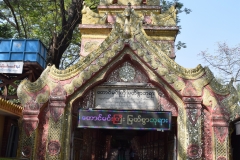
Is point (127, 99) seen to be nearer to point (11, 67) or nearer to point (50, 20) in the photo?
point (11, 67)

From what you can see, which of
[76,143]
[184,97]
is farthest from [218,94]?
[76,143]

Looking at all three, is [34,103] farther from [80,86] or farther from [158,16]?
[158,16]

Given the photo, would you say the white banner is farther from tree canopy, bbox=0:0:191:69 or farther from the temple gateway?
the temple gateway

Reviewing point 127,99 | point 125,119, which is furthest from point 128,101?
point 125,119

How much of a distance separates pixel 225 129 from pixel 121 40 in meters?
4.17

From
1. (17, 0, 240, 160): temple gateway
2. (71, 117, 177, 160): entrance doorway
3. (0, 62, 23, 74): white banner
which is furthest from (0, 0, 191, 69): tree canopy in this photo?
(17, 0, 240, 160): temple gateway

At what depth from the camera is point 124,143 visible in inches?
848

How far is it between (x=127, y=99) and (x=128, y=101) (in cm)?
7

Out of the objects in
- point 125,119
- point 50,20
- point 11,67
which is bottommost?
point 125,119

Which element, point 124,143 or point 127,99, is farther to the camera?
point 124,143

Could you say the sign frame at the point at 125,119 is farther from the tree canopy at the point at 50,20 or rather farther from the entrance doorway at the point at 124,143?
the tree canopy at the point at 50,20

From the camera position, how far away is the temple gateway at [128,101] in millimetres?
8781

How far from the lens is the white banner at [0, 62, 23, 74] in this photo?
13.9 m

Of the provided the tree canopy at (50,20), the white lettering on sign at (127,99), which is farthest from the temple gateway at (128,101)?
the tree canopy at (50,20)
